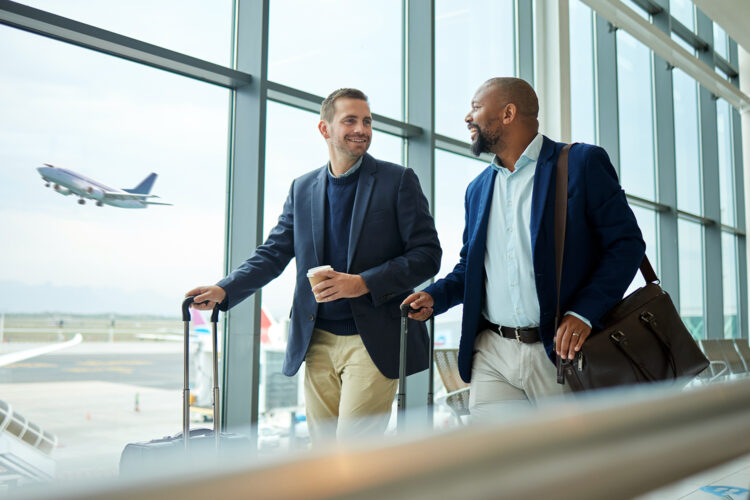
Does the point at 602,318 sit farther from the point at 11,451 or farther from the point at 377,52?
the point at 377,52

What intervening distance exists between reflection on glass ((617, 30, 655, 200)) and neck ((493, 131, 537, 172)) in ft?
24.2

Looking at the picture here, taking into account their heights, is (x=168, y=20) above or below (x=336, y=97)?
above

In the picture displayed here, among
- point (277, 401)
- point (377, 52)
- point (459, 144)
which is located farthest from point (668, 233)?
point (277, 401)

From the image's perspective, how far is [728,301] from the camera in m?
12.5

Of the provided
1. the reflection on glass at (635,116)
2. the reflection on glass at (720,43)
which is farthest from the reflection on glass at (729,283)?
the reflection on glass at (720,43)

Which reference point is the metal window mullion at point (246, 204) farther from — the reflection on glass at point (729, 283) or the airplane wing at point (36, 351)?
A: the reflection on glass at point (729, 283)

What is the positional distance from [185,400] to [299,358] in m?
0.43

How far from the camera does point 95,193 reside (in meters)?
3.72

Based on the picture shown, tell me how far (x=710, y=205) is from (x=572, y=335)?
1125 cm

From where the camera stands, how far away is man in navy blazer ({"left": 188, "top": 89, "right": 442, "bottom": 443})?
8.16ft

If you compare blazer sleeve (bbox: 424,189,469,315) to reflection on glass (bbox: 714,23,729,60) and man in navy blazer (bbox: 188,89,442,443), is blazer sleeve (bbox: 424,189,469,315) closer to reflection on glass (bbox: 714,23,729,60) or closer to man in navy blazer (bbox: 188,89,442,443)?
man in navy blazer (bbox: 188,89,442,443)

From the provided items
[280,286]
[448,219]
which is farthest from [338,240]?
[448,219]

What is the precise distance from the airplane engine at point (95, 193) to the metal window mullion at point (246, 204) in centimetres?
80

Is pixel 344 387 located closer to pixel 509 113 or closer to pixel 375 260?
pixel 375 260
